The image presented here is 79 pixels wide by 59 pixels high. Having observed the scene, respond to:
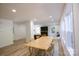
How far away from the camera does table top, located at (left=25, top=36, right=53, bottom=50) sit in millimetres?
1831

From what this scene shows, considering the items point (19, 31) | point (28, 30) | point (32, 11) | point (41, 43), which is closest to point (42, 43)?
point (41, 43)

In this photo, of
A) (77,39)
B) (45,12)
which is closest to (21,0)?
(45,12)

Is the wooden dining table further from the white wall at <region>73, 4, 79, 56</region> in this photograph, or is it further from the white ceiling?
the white wall at <region>73, 4, 79, 56</region>

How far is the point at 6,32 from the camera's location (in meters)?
1.79

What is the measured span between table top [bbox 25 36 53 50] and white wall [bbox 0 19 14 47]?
1.10ft

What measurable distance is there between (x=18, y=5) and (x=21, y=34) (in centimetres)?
54

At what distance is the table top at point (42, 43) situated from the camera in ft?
6.01

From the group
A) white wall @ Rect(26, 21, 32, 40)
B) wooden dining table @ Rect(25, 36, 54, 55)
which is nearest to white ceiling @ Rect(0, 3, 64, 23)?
white wall @ Rect(26, 21, 32, 40)

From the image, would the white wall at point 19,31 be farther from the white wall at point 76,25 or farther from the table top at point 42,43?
the white wall at point 76,25

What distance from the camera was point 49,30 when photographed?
6.10ft

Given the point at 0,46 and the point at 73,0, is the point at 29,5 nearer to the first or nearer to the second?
the point at 73,0

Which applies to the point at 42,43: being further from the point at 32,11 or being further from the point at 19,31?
the point at 32,11

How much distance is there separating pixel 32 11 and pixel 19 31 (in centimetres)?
46

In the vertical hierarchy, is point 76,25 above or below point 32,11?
below
